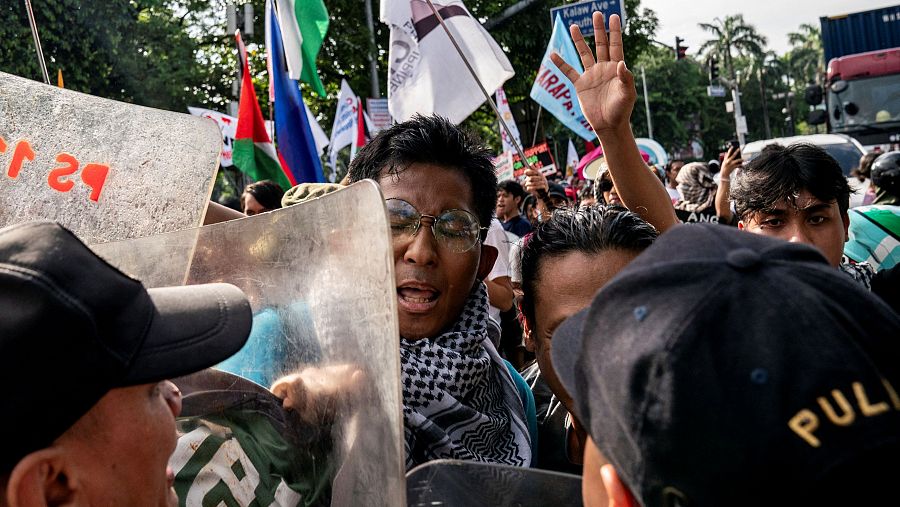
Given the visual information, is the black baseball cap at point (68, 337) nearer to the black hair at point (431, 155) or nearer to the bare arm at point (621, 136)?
the black hair at point (431, 155)

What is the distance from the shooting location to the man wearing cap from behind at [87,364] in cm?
92

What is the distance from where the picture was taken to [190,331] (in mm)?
1061

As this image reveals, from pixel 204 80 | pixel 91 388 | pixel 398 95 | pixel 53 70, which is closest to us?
pixel 91 388

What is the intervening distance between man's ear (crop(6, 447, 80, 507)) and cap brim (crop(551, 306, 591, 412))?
0.60 metres

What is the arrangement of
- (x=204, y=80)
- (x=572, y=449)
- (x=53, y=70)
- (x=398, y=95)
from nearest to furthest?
(x=572, y=449) < (x=398, y=95) < (x=53, y=70) < (x=204, y=80)

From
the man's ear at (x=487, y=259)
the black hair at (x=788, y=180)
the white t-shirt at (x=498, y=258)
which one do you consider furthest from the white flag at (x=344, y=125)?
the man's ear at (x=487, y=259)

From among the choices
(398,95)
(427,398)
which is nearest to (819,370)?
(427,398)

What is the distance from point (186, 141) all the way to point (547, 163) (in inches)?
366

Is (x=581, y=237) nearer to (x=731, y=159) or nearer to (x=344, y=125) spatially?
(x=731, y=159)

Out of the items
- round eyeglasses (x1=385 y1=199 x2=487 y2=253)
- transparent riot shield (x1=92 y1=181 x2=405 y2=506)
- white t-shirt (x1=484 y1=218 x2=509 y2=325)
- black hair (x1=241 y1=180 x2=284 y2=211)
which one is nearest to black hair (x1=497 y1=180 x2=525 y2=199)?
white t-shirt (x1=484 y1=218 x2=509 y2=325)

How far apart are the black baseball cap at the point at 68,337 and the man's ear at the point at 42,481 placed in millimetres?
13

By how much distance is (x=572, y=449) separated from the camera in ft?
6.29

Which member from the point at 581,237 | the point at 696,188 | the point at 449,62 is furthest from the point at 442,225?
the point at 696,188

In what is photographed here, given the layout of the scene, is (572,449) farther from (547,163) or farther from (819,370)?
(547,163)
